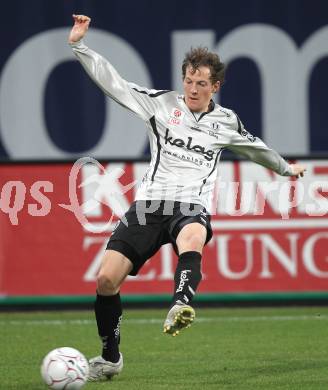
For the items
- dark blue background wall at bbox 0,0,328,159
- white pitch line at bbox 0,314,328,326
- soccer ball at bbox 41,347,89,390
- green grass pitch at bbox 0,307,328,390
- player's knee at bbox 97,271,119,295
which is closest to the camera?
soccer ball at bbox 41,347,89,390

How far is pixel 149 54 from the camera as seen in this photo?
14172 millimetres

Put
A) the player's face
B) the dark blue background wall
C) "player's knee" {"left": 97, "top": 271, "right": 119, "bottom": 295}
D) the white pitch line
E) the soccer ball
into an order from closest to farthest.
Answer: the soccer ball, "player's knee" {"left": 97, "top": 271, "right": 119, "bottom": 295}, the player's face, the white pitch line, the dark blue background wall

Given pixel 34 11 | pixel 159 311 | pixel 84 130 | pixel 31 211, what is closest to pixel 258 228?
pixel 159 311

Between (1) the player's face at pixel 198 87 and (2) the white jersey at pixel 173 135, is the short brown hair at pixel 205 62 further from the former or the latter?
(2) the white jersey at pixel 173 135

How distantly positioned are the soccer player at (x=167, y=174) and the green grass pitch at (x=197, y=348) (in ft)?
1.84

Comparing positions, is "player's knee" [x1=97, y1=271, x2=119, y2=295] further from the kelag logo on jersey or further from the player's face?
the player's face

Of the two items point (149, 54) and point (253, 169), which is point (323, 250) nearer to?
point (253, 169)

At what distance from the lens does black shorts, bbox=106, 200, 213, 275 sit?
7.34 metres

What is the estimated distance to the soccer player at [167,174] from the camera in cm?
730

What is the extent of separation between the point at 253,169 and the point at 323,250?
1.16 meters

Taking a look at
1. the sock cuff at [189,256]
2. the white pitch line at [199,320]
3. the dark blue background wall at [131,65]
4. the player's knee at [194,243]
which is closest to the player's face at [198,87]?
the player's knee at [194,243]

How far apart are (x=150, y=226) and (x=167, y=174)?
40 centimetres

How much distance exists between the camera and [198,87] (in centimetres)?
761

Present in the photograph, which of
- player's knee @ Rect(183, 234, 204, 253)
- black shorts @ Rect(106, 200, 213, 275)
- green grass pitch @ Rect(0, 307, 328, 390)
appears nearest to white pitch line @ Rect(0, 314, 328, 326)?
green grass pitch @ Rect(0, 307, 328, 390)
